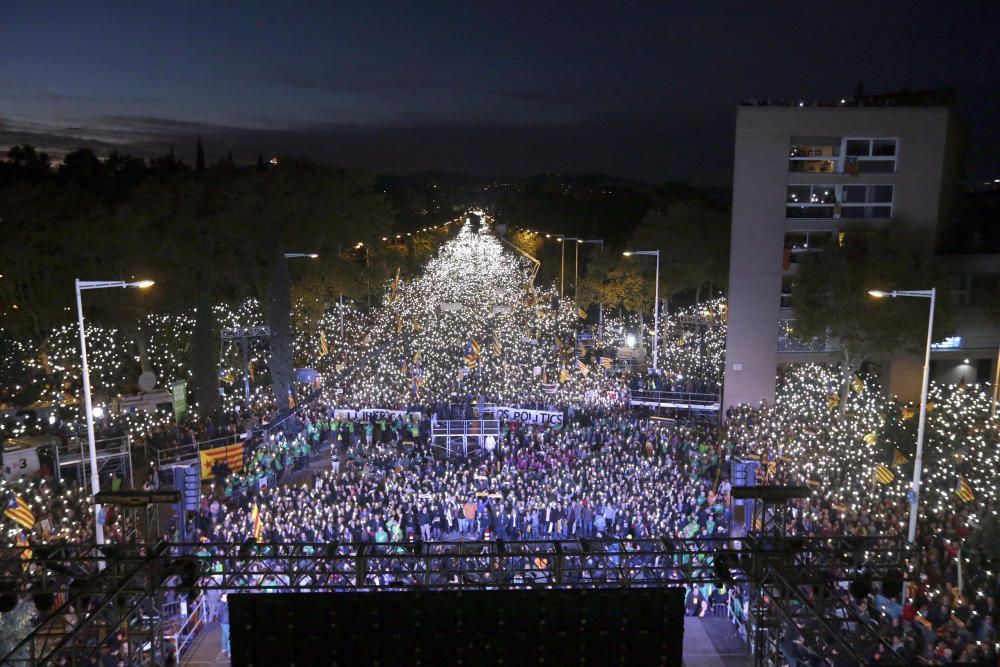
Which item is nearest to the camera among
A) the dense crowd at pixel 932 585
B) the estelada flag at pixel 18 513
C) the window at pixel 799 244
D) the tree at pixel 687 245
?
the dense crowd at pixel 932 585

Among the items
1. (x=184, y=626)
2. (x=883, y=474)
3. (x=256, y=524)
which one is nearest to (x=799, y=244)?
(x=883, y=474)

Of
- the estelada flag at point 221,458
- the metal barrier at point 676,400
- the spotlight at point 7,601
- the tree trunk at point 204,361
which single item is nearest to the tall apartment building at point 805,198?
the metal barrier at point 676,400

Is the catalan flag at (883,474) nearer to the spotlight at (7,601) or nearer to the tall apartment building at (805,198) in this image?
the tall apartment building at (805,198)

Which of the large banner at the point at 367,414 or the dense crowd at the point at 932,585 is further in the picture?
the large banner at the point at 367,414

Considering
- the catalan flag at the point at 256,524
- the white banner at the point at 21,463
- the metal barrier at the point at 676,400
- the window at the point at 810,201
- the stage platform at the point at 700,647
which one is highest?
the window at the point at 810,201

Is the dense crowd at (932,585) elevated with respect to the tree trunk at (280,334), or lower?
lower
